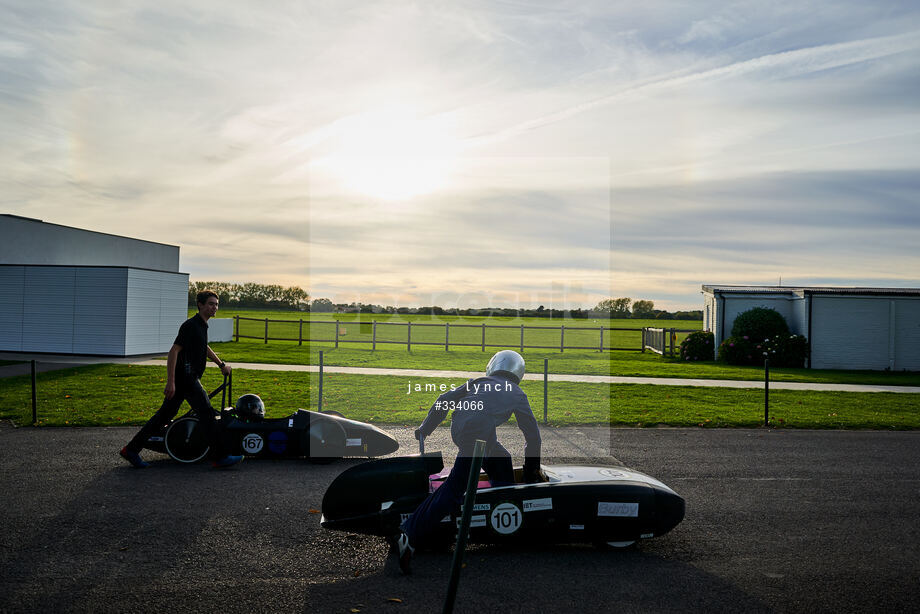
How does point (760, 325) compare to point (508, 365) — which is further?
point (760, 325)

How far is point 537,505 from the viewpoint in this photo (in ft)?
16.8

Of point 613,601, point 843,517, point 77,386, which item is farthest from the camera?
point 77,386

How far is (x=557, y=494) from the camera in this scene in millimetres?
5156

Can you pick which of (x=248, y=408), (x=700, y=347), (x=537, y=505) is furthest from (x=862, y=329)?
(x=537, y=505)

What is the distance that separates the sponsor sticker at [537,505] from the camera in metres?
5.12

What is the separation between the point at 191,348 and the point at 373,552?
384cm

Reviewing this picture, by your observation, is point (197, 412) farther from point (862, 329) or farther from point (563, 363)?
point (862, 329)

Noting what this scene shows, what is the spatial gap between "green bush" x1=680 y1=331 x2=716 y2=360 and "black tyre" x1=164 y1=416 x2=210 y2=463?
22.6 m

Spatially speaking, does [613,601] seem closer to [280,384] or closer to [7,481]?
[7,481]

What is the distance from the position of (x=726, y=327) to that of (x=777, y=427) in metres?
16.4

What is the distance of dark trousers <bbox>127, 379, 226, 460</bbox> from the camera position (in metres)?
7.76

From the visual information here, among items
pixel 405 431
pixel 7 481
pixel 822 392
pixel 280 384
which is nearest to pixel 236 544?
pixel 7 481

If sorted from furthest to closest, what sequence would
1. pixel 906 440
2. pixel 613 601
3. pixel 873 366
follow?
1. pixel 873 366
2. pixel 906 440
3. pixel 613 601

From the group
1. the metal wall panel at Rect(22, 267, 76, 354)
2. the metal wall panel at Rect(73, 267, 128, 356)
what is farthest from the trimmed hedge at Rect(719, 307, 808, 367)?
the metal wall panel at Rect(22, 267, 76, 354)
